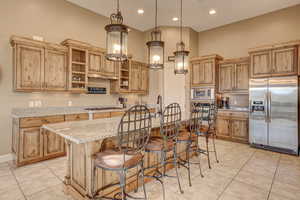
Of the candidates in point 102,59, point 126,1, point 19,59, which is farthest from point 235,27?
point 19,59

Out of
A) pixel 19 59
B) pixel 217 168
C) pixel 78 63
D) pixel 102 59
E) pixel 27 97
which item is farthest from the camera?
pixel 102 59

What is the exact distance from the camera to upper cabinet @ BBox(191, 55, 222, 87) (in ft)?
17.3

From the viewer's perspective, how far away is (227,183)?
8.27 feet

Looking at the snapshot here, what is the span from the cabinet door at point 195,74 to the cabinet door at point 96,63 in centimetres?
302

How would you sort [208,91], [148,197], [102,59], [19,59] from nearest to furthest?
[148,197], [19,59], [102,59], [208,91]

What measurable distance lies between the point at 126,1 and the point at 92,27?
1.25 m

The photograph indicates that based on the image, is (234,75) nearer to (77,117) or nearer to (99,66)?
(99,66)

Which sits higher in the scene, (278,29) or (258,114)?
(278,29)

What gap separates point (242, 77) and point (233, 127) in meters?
1.51

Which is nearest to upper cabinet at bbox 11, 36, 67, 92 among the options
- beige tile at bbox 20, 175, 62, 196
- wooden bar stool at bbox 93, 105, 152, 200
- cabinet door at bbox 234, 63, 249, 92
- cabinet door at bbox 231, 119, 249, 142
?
beige tile at bbox 20, 175, 62, 196

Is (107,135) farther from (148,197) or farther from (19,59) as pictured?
(19,59)

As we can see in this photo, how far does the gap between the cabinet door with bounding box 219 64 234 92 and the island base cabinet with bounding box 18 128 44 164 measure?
16.6 ft

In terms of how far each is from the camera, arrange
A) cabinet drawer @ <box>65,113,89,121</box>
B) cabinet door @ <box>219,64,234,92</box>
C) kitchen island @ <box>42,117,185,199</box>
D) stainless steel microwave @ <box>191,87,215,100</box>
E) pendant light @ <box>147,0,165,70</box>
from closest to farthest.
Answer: kitchen island @ <box>42,117,185,199</box> → pendant light @ <box>147,0,165,70</box> → cabinet drawer @ <box>65,113,89,121</box> → cabinet door @ <box>219,64,234,92</box> → stainless steel microwave @ <box>191,87,215,100</box>

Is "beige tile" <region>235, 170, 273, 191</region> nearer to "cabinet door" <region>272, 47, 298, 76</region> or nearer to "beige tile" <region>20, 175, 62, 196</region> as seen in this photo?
"cabinet door" <region>272, 47, 298, 76</region>
